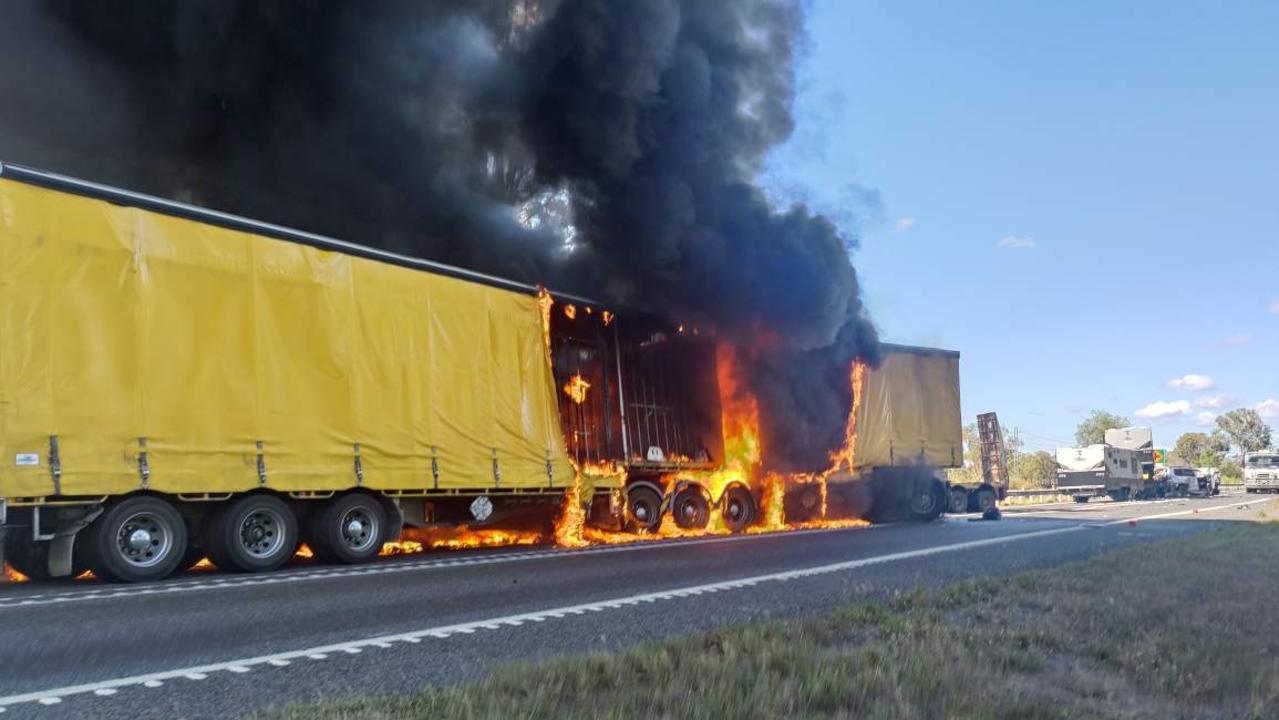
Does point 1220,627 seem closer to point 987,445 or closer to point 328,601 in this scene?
point 328,601

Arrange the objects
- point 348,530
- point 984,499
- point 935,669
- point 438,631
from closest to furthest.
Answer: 1. point 935,669
2. point 438,631
3. point 348,530
4. point 984,499

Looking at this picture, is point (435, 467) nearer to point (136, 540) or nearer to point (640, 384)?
point (136, 540)

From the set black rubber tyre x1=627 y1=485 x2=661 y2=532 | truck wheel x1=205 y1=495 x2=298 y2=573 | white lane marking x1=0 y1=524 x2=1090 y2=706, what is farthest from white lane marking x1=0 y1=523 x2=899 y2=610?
white lane marking x1=0 y1=524 x2=1090 y2=706

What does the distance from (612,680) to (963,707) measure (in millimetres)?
1647

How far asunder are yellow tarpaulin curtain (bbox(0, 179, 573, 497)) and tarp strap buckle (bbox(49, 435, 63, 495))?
1.4 inches

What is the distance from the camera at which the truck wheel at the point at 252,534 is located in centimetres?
1016

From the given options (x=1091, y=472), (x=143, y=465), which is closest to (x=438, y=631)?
(x=143, y=465)

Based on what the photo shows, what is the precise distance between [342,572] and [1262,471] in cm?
5111

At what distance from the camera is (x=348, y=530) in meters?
11.4

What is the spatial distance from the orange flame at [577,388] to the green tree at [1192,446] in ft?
362

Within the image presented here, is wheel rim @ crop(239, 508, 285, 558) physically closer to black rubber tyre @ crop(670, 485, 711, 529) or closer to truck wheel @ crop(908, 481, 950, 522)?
black rubber tyre @ crop(670, 485, 711, 529)

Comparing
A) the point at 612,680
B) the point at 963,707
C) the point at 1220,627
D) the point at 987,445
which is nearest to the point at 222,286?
the point at 612,680

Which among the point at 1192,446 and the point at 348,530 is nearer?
the point at 348,530

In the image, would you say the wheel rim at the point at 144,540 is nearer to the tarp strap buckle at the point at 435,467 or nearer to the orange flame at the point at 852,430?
the tarp strap buckle at the point at 435,467
